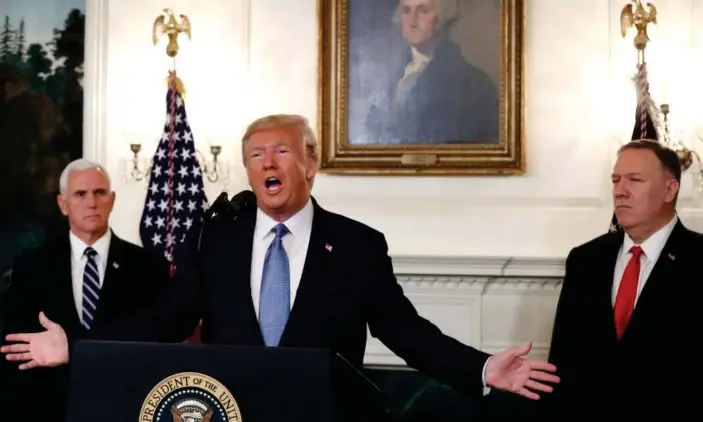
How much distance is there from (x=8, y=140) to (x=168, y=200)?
1102mm

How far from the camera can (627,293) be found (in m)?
3.37

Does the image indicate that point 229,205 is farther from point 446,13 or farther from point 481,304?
point 446,13

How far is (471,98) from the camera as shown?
190 inches

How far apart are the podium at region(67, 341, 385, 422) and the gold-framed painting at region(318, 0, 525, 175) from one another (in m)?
3.16

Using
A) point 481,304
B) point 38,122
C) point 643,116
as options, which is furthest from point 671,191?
point 38,122

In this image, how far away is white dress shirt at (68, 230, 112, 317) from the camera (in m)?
3.46

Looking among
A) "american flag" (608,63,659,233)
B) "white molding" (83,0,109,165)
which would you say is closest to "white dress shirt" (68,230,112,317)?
"white molding" (83,0,109,165)

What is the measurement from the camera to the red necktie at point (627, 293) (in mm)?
3324

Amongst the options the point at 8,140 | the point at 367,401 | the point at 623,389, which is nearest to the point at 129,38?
the point at 8,140

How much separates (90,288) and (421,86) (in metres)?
2.19

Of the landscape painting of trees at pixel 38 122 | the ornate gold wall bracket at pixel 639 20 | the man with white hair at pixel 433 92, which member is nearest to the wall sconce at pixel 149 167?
the landscape painting of trees at pixel 38 122

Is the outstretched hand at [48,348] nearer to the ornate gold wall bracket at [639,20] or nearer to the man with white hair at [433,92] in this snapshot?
the man with white hair at [433,92]

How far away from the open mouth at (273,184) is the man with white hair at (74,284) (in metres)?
0.92

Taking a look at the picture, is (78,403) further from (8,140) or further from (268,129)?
(8,140)
